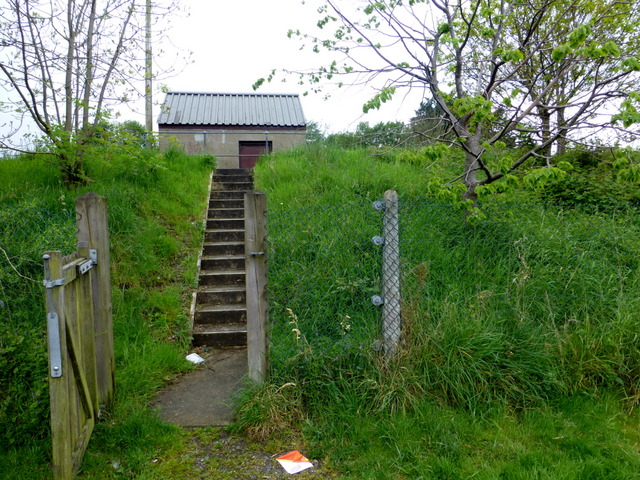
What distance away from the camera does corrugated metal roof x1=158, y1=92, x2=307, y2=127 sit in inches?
636

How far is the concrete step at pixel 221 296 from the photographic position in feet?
19.5

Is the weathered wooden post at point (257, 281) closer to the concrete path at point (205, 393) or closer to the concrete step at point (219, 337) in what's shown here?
the concrete path at point (205, 393)

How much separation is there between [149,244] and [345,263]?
9.85 ft

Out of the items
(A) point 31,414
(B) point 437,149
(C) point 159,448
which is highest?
(B) point 437,149

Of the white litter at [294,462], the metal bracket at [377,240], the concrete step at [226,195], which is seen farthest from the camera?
the concrete step at [226,195]

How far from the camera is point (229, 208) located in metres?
8.48

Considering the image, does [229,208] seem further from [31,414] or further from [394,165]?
[31,414]

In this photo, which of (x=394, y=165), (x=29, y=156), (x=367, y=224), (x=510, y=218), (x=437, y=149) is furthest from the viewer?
(x=394, y=165)

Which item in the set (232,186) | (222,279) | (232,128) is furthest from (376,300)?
(232,128)

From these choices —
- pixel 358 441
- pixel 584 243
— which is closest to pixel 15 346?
pixel 358 441

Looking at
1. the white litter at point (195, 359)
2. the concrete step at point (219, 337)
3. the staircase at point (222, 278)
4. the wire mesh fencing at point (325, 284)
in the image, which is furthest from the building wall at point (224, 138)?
the white litter at point (195, 359)

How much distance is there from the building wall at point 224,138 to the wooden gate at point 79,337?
1210cm

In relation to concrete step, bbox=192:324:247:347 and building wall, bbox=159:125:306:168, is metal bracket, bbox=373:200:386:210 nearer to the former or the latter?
concrete step, bbox=192:324:247:347

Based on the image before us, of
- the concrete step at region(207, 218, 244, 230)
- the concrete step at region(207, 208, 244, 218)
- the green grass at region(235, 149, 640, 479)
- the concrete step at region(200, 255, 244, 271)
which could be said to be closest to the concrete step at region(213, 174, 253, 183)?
the concrete step at region(207, 208, 244, 218)
